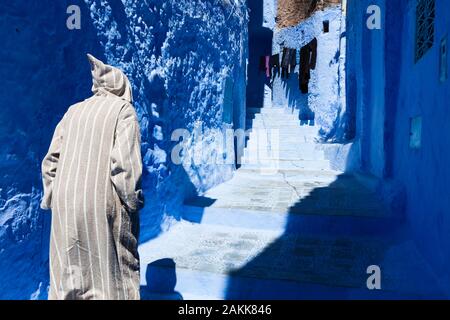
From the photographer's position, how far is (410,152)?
355cm

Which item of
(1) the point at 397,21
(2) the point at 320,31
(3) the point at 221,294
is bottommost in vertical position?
(3) the point at 221,294

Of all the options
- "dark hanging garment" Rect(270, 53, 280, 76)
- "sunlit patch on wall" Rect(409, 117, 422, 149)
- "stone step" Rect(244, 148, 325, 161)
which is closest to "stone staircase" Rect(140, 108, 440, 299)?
"sunlit patch on wall" Rect(409, 117, 422, 149)

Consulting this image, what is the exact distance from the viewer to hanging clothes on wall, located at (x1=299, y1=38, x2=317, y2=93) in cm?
1120

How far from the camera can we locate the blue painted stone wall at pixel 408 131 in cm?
249

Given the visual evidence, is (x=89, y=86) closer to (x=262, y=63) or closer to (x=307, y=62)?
(x=307, y=62)

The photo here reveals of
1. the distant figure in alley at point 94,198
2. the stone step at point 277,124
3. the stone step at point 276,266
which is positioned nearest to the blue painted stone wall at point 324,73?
the stone step at point 277,124

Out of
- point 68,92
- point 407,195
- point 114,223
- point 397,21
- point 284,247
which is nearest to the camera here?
point 114,223

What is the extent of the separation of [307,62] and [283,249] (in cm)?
926

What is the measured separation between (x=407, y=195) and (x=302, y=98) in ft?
30.0

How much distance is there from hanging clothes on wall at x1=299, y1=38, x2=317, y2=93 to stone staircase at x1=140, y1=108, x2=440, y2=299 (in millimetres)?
6657

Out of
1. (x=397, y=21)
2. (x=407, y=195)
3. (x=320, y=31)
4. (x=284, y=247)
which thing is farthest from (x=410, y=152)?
(x=320, y=31)

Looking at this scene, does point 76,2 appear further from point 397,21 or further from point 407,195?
point 397,21

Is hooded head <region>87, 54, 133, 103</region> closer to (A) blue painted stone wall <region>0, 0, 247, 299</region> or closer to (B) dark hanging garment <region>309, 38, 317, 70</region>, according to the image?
(A) blue painted stone wall <region>0, 0, 247, 299</region>

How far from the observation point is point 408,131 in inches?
144
